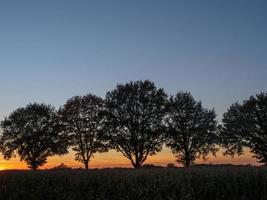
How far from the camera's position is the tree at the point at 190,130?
2852 inches

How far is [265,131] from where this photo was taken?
7219 cm

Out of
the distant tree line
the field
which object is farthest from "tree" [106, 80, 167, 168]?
the field

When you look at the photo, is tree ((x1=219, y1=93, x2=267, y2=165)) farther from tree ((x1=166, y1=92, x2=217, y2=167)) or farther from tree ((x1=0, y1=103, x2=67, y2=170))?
tree ((x1=0, y1=103, x2=67, y2=170))

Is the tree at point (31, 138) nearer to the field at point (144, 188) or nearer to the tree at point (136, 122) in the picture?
the tree at point (136, 122)

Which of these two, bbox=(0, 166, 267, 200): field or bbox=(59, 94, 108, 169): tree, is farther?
bbox=(59, 94, 108, 169): tree

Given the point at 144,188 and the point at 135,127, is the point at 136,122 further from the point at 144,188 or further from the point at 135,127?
the point at 144,188

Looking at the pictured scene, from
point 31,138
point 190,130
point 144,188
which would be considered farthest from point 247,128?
point 144,188

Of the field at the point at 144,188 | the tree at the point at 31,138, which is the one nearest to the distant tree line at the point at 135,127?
the tree at the point at 31,138

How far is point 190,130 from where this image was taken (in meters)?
72.9

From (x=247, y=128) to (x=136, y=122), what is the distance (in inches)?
786

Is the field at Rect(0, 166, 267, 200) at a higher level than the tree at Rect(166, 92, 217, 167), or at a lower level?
lower

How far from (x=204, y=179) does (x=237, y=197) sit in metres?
2.83

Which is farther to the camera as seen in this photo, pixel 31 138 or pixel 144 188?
pixel 31 138

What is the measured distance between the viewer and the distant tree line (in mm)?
68562
